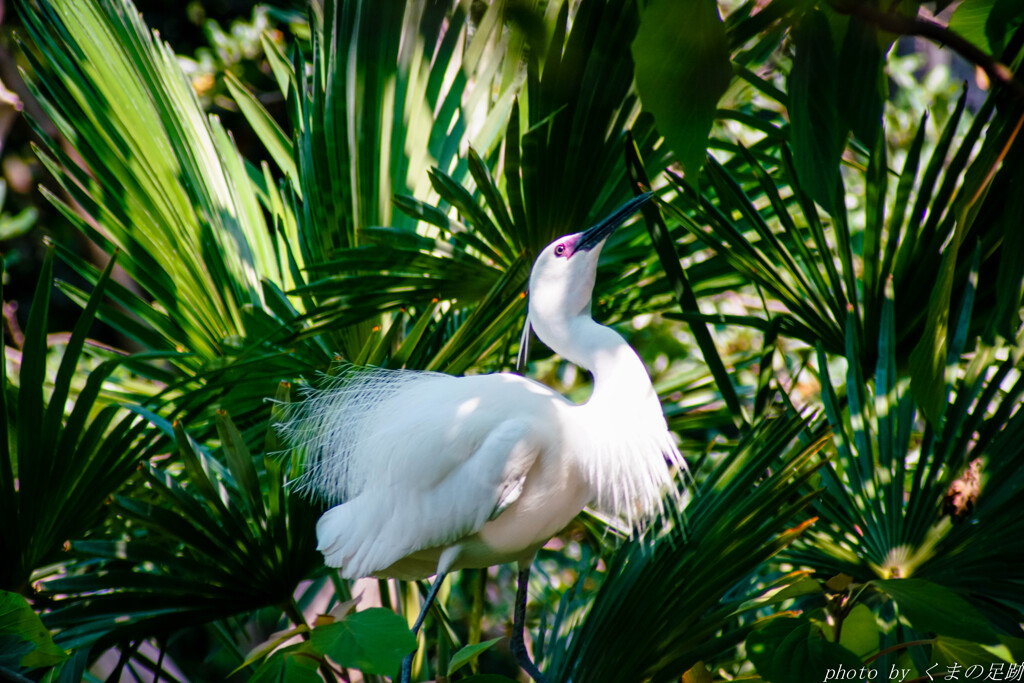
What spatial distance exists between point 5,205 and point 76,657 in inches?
114

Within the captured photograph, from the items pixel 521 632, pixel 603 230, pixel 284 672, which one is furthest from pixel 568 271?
pixel 284 672

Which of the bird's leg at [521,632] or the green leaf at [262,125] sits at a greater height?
the green leaf at [262,125]

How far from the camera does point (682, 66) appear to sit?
570mm

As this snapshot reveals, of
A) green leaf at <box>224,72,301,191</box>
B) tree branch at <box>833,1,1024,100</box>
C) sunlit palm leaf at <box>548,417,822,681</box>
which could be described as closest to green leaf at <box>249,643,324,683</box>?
sunlit palm leaf at <box>548,417,822,681</box>

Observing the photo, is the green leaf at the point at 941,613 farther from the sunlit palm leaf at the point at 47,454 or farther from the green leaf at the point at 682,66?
the sunlit palm leaf at the point at 47,454

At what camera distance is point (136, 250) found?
1911 mm

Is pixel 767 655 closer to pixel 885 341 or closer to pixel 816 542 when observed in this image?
pixel 816 542

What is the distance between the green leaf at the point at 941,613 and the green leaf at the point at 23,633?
95cm

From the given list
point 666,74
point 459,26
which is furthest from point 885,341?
point 666,74

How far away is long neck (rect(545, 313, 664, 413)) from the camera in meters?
1.41

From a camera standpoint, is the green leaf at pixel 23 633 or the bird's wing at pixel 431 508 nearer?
the green leaf at pixel 23 633

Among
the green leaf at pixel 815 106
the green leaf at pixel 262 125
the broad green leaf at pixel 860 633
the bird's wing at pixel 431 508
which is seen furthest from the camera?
the green leaf at pixel 262 125

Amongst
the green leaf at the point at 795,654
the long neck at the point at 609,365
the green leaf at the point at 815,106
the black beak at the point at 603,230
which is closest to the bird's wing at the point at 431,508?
the long neck at the point at 609,365

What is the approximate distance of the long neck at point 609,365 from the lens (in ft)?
4.62
